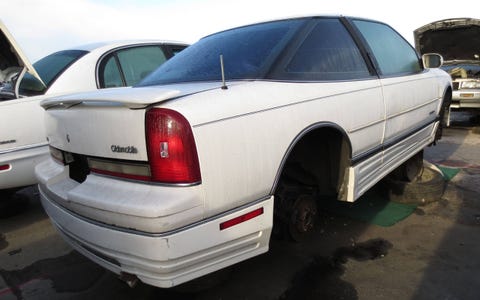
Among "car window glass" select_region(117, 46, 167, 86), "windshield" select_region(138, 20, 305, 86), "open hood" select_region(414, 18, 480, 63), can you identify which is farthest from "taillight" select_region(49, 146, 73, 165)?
"open hood" select_region(414, 18, 480, 63)

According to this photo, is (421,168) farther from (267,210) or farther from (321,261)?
(267,210)

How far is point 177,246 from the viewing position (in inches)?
63.0

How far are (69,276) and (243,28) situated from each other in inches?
84.7

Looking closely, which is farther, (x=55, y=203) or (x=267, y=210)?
(x=55, y=203)

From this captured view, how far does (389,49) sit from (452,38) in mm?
6880

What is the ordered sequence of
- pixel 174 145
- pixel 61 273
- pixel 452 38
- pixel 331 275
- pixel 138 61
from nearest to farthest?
pixel 174 145
pixel 331 275
pixel 61 273
pixel 138 61
pixel 452 38

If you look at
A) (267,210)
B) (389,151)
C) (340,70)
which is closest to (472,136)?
(389,151)

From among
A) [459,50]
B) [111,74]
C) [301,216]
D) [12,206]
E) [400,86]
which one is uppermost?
[111,74]

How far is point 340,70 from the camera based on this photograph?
256 centimetres

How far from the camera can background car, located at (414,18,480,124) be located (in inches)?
295

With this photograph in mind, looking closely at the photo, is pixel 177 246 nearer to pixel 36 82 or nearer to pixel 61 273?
pixel 61 273

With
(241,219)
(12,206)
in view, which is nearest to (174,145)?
(241,219)

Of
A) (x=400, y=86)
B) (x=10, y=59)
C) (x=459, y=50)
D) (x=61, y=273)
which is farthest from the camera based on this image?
(x=459, y=50)

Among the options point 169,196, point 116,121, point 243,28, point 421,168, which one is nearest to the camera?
point 169,196
